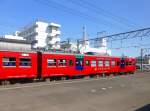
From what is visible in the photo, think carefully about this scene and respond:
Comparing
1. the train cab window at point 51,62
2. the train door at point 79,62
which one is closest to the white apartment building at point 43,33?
the train door at point 79,62

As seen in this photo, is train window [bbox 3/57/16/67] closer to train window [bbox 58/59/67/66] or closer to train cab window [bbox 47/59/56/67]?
train cab window [bbox 47/59/56/67]

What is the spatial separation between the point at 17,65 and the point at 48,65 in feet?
12.4

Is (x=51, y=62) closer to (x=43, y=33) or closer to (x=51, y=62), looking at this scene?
(x=51, y=62)

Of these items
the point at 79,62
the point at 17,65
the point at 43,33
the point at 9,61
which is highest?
the point at 43,33

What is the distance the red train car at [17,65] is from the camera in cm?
2116

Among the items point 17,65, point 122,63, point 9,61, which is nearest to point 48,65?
point 17,65

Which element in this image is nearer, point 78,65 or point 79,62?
point 78,65

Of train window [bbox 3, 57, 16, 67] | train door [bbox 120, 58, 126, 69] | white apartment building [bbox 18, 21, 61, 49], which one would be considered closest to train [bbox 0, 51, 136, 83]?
train window [bbox 3, 57, 16, 67]

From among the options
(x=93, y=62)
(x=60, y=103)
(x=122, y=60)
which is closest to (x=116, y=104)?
(x=60, y=103)

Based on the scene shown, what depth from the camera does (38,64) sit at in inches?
966

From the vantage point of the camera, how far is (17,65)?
72.8ft

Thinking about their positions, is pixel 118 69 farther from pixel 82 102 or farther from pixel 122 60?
pixel 82 102

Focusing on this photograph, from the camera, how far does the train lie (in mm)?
21578

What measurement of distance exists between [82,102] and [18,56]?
10095 millimetres
